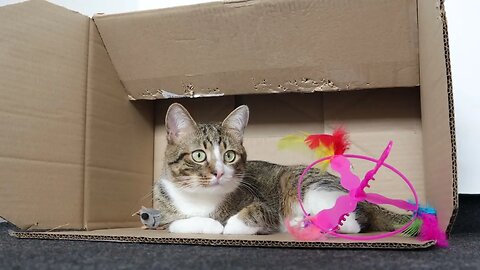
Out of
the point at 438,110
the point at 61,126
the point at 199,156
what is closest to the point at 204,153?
the point at 199,156

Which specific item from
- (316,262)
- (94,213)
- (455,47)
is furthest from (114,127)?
(455,47)

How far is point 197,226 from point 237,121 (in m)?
0.31

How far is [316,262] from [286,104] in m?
0.91

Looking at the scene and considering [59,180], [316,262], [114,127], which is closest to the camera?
[316,262]

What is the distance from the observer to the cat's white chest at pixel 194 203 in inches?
46.6

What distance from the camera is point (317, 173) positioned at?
1.28 metres

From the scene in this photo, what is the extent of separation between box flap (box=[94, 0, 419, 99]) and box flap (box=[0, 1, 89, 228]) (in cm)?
15

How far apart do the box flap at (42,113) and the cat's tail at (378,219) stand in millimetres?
740

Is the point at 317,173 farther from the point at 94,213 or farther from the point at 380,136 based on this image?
the point at 94,213

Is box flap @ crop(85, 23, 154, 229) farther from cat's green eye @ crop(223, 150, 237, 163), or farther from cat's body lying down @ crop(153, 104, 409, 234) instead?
cat's green eye @ crop(223, 150, 237, 163)

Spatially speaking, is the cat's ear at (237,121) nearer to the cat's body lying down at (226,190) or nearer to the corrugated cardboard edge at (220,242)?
the cat's body lying down at (226,190)

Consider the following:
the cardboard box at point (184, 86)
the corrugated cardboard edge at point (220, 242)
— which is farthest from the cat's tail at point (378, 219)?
the corrugated cardboard edge at point (220, 242)

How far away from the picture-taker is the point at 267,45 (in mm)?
1218

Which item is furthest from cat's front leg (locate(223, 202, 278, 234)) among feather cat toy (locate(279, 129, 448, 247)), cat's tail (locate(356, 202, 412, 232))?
cat's tail (locate(356, 202, 412, 232))
